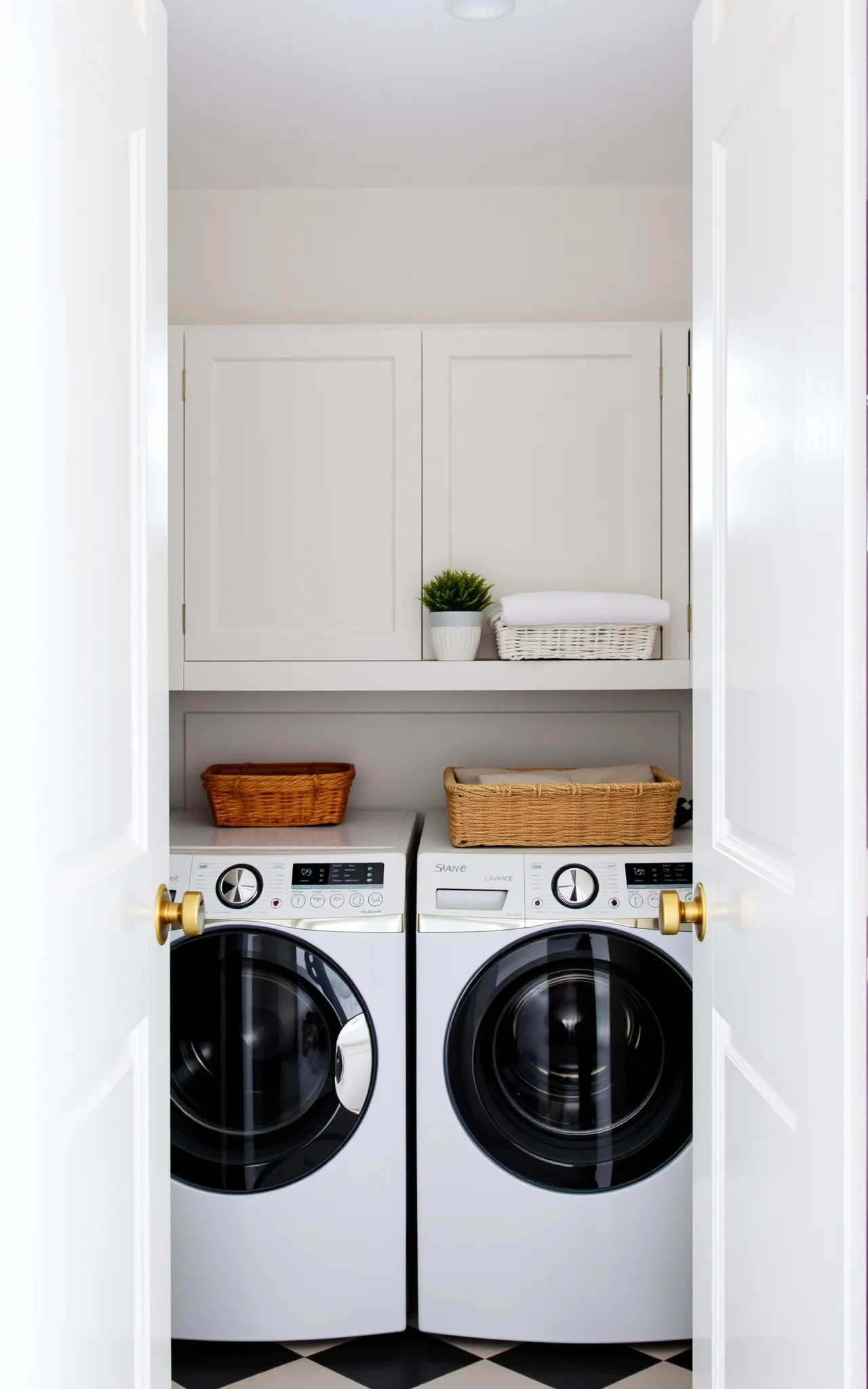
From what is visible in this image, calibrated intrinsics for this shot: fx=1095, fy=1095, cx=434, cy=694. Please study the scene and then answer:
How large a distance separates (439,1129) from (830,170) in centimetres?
177

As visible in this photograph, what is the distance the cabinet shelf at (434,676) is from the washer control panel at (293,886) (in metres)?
0.43

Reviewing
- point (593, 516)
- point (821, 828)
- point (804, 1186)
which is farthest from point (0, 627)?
point (593, 516)

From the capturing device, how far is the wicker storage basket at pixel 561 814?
2164 mm

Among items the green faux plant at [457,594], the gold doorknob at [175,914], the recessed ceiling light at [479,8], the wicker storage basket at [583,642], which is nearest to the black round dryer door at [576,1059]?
the wicker storage basket at [583,642]

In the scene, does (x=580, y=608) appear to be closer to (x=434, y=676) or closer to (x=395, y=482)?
(x=434, y=676)

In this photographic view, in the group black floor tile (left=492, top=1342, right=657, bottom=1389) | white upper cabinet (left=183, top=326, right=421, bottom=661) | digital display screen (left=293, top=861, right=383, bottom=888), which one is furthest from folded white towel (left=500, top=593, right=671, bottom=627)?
black floor tile (left=492, top=1342, right=657, bottom=1389)

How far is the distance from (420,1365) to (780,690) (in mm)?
1686

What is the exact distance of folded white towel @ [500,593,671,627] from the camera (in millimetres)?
2279

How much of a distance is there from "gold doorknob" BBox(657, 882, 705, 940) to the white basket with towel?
1.03 meters

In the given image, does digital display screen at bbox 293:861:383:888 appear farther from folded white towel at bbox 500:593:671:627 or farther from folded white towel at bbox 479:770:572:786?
folded white towel at bbox 500:593:671:627

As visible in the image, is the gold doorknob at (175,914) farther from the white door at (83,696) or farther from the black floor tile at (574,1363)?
the black floor tile at (574,1363)

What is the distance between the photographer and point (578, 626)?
92.4 inches

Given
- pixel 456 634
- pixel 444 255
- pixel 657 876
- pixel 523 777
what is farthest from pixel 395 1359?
pixel 444 255

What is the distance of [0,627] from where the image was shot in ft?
2.57
